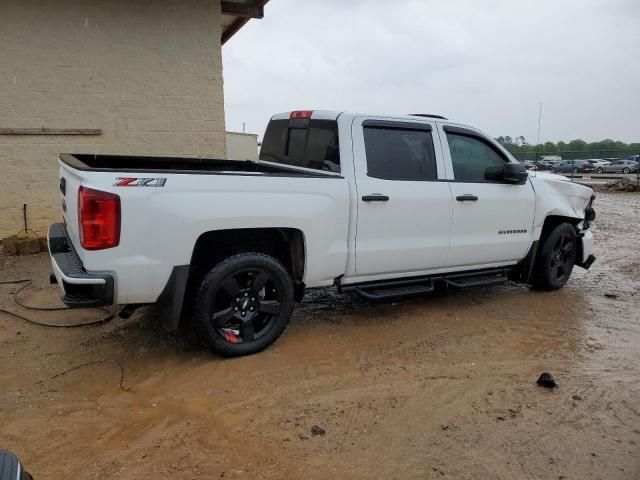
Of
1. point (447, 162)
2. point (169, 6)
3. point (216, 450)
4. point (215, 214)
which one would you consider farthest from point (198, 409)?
point (169, 6)

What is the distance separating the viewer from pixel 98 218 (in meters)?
3.38

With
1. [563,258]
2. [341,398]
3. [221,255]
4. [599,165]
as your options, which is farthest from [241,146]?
[599,165]

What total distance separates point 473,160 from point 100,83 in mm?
5430

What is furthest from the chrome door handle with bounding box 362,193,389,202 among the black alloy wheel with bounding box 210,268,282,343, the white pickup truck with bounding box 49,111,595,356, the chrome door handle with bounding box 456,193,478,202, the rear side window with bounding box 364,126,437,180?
the black alloy wheel with bounding box 210,268,282,343

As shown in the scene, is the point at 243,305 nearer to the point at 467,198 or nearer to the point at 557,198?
the point at 467,198

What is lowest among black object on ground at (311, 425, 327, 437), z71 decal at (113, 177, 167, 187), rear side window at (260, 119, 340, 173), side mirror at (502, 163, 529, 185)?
black object on ground at (311, 425, 327, 437)

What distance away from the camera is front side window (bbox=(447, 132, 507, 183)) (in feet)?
16.7

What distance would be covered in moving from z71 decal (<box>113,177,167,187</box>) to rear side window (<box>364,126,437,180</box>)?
5.82 ft

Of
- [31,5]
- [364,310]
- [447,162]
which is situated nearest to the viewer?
[447,162]

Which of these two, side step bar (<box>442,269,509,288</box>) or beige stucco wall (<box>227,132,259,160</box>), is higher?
beige stucco wall (<box>227,132,259,160</box>)

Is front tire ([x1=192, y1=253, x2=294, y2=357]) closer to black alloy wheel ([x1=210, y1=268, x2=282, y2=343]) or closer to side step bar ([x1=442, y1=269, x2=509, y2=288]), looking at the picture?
black alloy wheel ([x1=210, y1=268, x2=282, y2=343])

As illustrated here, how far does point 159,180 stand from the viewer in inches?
139

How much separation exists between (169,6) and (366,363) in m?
6.21

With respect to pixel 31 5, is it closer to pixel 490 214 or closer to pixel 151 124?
pixel 151 124
